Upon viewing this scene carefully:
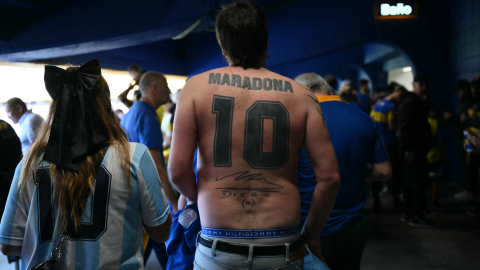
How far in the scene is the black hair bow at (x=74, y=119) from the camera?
3.50 feet

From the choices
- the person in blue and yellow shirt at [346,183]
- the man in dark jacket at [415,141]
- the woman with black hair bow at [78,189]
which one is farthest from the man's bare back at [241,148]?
the man in dark jacket at [415,141]

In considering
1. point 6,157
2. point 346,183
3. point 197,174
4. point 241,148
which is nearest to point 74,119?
point 197,174

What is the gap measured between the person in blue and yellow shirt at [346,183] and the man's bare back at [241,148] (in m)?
0.52

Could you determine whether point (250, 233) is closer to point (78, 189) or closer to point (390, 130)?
point (78, 189)

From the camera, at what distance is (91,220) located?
3.51 ft

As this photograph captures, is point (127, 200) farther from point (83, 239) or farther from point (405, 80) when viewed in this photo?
point (405, 80)

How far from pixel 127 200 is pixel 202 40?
891cm

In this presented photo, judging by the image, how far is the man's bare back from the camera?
119 cm

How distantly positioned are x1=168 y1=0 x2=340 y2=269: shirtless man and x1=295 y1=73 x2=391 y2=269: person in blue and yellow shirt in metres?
0.48

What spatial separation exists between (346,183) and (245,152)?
77 centimetres

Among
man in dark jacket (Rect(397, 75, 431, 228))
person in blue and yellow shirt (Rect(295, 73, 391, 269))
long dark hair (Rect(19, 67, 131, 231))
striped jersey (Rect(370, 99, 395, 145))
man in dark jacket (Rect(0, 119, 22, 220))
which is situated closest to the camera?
long dark hair (Rect(19, 67, 131, 231))

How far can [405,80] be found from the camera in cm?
1216

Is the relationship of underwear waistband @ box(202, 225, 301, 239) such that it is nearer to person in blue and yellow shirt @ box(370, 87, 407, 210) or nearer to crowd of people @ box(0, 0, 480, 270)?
crowd of people @ box(0, 0, 480, 270)

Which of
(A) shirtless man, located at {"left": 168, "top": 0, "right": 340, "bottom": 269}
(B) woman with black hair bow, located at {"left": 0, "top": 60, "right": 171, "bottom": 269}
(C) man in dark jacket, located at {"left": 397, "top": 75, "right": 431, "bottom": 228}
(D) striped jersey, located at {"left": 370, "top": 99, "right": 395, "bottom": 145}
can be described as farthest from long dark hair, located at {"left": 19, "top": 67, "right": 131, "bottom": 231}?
(D) striped jersey, located at {"left": 370, "top": 99, "right": 395, "bottom": 145}
